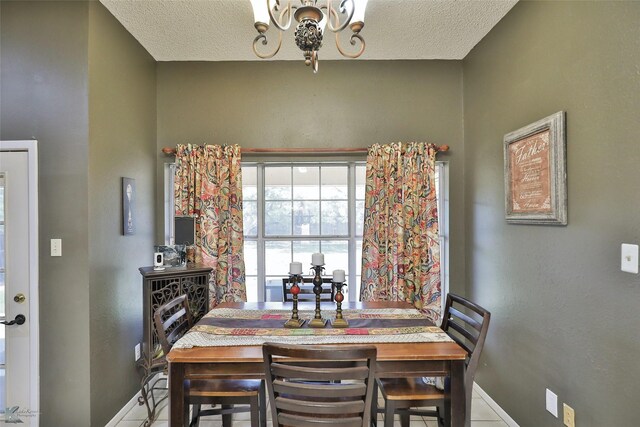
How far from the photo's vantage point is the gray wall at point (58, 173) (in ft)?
6.63

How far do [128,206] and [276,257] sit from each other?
4.28 feet

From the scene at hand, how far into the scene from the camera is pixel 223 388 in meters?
1.76

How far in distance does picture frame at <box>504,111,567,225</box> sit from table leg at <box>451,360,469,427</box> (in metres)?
0.97

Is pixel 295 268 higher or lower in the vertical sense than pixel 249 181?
lower

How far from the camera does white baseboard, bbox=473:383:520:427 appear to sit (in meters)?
2.26

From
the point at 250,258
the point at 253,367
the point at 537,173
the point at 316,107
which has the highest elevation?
the point at 316,107

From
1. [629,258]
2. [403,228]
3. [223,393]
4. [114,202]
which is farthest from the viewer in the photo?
[403,228]

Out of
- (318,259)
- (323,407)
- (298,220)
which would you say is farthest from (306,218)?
(323,407)

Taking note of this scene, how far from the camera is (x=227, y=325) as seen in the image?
1901 mm

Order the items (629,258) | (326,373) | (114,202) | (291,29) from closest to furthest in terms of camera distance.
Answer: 1. (326,373)
2. (629,258)
3. (114,202)
4. (291,29)

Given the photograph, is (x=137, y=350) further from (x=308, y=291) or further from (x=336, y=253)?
Answer: (x=336, y=253)

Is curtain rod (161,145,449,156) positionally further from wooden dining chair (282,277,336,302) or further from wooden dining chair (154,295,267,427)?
wooden dining chair (154,295,267,427)

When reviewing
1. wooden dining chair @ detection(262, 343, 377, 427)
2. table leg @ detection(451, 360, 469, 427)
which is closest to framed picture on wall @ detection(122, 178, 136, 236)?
wooden dining chair @ detection(262, 343, 377, 427)

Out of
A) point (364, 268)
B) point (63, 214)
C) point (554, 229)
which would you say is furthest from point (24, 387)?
point (554, 229)
